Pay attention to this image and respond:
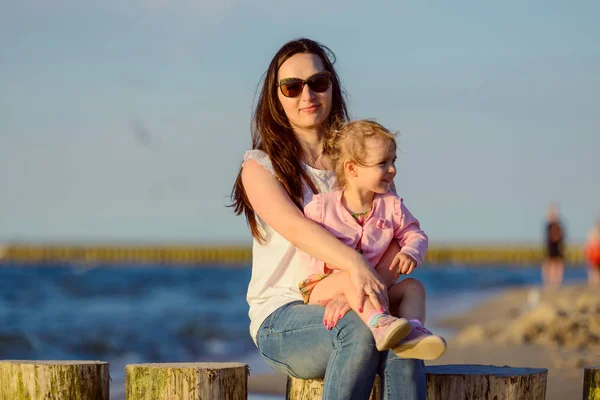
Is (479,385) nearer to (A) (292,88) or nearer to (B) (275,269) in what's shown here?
(B) (275,269)

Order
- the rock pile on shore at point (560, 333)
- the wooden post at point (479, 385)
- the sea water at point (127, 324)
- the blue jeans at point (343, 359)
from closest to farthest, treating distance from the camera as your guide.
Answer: the blue jeans at point (343, 359) → the wooden post at point (479, 385) → the rock pile on shore at point (560, 333) → the sea water at point (127, 324)

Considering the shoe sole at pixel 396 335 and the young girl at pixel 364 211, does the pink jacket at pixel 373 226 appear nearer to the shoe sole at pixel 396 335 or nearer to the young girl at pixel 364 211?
the young girl at pixel 364 211

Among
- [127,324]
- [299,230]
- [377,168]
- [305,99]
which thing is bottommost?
[127,324]

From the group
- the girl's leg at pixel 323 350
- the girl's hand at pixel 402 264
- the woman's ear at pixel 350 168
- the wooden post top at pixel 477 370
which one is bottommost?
the wooden post top at pixel 477 370

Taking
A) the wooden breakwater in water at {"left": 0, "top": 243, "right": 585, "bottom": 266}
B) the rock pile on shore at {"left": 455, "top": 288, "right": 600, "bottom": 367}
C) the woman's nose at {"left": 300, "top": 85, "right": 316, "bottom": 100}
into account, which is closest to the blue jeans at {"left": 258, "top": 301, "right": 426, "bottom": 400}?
the woman's nose at {"left": 300, "top": 85, "right": 316, "bottom": 100}

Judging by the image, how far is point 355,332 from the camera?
3.15 m

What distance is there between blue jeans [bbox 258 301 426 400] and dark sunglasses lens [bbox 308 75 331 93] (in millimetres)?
893

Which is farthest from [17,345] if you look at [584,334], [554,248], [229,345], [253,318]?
[554,248]

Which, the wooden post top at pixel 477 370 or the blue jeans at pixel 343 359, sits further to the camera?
the wooden post top at pixel 477 370

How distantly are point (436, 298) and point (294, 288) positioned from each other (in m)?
19.2

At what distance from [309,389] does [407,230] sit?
0.68 m

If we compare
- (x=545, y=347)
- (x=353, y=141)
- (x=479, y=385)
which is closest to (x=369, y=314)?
(x=479, y=385)

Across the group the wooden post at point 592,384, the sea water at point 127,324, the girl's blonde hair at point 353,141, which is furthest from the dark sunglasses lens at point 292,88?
the sea water at point 127,324

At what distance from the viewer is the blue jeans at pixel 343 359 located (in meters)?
3.13
